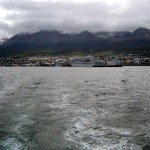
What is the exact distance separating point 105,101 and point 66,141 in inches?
911

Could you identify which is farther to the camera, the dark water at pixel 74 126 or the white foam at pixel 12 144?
the dark water at pixel 74 126

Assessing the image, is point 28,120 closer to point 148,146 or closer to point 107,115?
point 107,115

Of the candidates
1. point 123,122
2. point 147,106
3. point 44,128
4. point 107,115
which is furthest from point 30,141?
point 147,106

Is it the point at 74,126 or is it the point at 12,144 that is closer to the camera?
the point at 12,144

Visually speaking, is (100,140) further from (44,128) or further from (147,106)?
(147,106)

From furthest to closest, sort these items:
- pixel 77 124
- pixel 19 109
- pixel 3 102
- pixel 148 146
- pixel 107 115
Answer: pixel 3 102
pixel 19 109
pixel 107 115
pixel 77 124
pixel 148 146

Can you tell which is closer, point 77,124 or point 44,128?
point 44,128

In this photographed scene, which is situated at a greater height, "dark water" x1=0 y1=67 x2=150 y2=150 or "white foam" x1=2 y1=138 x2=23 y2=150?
"white foam" x1=2 y1=138 x2=23 y2=150

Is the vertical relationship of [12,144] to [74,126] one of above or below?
above

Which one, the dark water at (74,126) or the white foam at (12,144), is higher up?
the white foam at (12,144)

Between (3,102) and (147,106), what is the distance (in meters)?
18.4

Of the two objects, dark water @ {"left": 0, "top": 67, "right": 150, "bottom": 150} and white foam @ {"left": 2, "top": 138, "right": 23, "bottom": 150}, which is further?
dark water @ {"left": 0, "top": 67, "right": 150, "bottom": 150}

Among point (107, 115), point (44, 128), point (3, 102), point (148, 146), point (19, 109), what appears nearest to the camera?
point (148, 146)

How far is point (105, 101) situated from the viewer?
4600cm
